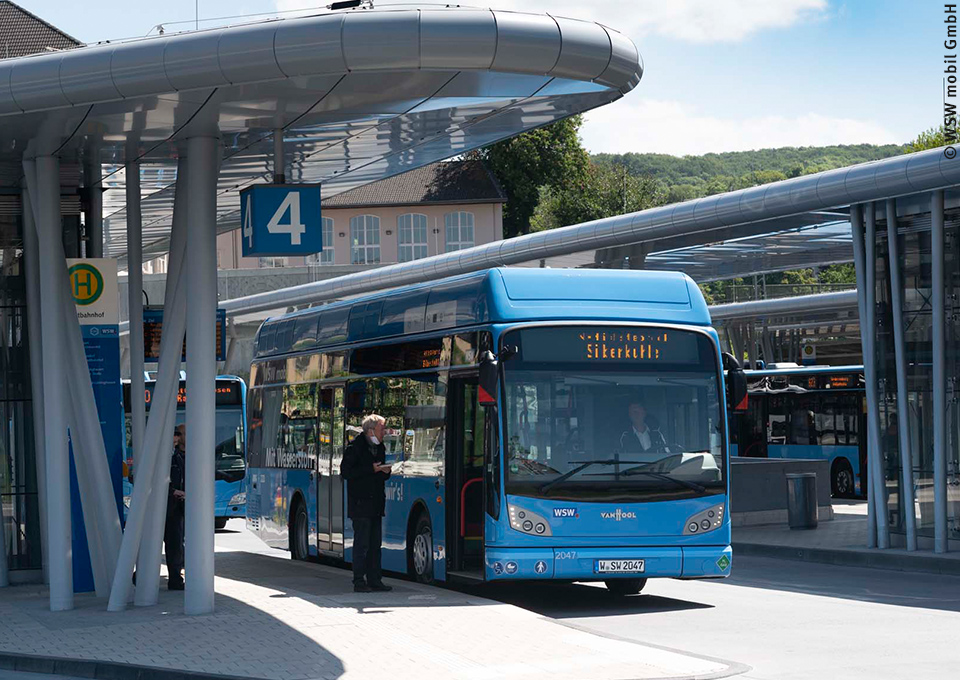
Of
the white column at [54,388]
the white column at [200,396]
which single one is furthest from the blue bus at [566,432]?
the white column at [54,388]

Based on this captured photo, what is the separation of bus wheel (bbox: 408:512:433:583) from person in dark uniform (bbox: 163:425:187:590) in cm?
249

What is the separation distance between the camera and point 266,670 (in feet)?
32.1

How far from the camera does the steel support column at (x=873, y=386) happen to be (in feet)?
65.2

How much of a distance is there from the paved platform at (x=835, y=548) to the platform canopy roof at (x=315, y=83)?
8.00 metres

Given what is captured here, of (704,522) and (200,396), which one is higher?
(200,396)

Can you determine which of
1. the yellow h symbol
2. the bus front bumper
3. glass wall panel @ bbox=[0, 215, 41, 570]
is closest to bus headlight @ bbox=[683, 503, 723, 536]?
the bus front bumper

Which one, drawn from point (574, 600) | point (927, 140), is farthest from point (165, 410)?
point (927, 140)

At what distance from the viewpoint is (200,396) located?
12.9 metres

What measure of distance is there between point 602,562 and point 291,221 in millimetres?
4292

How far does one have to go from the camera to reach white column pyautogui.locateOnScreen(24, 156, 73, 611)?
13594mm

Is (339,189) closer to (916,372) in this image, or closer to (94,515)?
(94,515)

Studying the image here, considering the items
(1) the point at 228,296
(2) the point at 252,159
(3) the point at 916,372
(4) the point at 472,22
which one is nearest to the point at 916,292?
(3) the point at 916,372

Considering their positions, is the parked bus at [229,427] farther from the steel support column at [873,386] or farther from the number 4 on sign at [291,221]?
the number 4 on sign at [291,221]

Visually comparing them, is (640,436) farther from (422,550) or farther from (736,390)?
(422,550)
